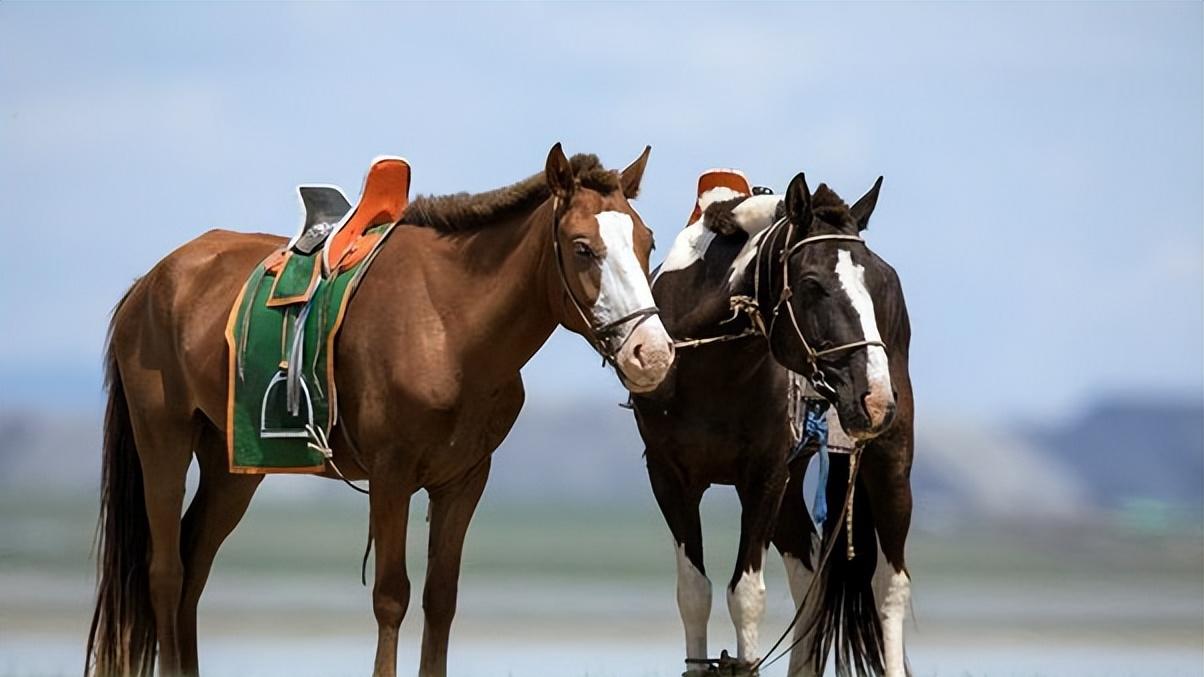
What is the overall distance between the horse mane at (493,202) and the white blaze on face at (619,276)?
0.20 meters

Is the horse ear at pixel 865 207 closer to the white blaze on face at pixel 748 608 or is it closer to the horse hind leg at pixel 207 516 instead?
the white blaze on face at pixel 748 608

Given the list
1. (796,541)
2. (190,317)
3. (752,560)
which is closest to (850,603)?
(796,541)

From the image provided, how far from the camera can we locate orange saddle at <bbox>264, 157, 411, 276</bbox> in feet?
24.0

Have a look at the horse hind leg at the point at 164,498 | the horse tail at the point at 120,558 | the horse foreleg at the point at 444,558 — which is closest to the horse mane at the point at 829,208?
the horse foreleg at the point at 444,558

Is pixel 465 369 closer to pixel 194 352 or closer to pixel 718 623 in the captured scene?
pixel 194 352

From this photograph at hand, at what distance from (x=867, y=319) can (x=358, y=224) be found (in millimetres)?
2152

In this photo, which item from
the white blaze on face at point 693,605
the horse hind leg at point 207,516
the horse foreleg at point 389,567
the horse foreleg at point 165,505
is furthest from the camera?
the horse hind leg at point 207,516

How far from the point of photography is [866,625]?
8266 mm

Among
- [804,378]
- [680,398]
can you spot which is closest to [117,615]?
[680,398]

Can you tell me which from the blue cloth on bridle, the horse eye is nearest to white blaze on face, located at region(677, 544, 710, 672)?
the blue cloth on bridle

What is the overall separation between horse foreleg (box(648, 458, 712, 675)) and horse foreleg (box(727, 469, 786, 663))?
13cm

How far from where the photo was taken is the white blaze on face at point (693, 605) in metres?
7.38

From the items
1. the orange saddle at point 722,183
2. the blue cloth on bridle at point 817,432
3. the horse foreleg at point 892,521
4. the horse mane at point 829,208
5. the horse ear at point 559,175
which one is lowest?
the horse foreleg at point 892,521

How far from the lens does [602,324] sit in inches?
252
